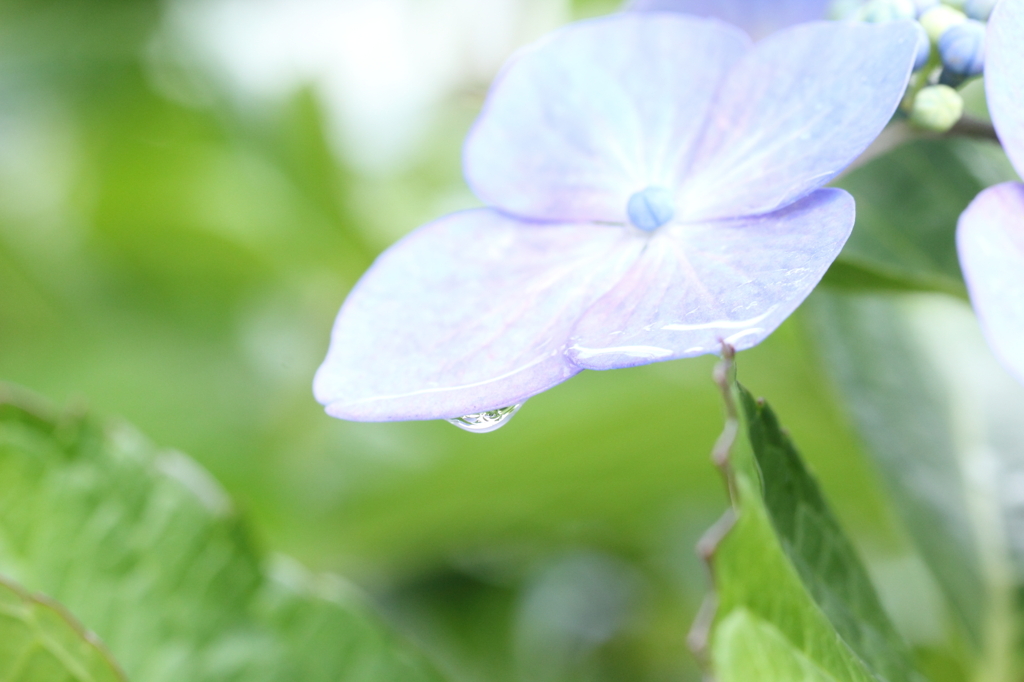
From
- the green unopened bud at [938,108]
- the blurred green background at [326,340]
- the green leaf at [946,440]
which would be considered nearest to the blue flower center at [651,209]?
the green unopened bud at [938,108]

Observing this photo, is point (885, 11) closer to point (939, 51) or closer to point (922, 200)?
point (939, 51)

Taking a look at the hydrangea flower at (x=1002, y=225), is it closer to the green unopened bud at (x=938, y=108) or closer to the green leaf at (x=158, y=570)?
the green unopened bud at (x=938, y=108)

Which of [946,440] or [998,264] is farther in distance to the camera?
[946,440]

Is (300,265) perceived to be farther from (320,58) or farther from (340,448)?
(320,58)

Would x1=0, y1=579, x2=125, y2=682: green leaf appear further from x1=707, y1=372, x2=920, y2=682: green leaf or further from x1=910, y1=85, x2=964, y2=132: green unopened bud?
x1=910, y1=85, x2=964, y2=132: green unopened bud

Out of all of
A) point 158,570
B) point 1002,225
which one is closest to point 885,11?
point 1002,225
